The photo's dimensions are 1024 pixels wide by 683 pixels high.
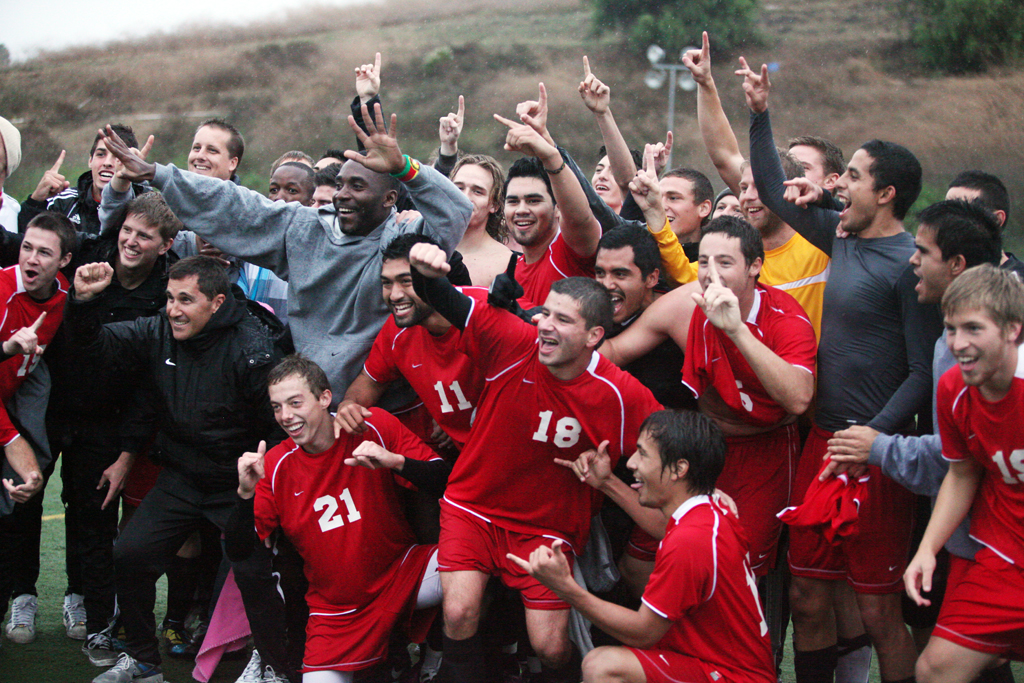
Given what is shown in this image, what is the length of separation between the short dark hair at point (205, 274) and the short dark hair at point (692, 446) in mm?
2148

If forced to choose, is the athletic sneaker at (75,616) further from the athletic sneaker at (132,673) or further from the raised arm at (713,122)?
the raised arm at (713,122)

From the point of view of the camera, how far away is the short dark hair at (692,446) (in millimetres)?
3301

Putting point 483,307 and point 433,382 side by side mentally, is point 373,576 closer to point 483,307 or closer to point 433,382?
point 433,382

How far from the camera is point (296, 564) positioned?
14.0ft

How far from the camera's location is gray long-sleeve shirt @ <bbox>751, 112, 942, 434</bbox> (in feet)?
11.7

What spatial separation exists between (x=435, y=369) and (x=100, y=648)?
7.26ft

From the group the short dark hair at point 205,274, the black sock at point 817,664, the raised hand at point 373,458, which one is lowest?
the black sock at point 817,664

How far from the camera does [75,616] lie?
15.8ft

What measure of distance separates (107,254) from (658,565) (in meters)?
3.12

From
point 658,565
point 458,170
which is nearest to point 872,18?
point 458,170

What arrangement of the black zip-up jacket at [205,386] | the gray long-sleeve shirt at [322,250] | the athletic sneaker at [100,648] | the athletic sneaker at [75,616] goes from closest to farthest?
the gray long-sleeve shirt at [322,250] < the black zip-up jacket at [205,386] < the athletic sneaker at [100,648] < the athletic sneaker at [75,616]

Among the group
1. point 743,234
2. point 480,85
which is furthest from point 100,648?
point 480,85

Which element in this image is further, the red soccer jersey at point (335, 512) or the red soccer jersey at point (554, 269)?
the red soccer jersey at point (554, 269)

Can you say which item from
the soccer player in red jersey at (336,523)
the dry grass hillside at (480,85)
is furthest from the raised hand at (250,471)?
the dry grass hillside at (480,85)
